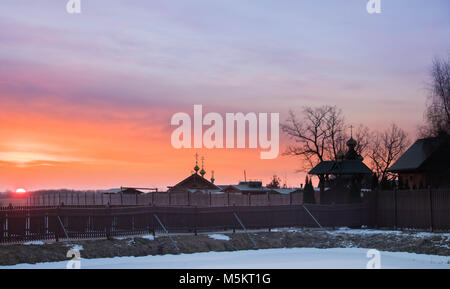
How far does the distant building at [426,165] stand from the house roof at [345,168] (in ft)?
14.0

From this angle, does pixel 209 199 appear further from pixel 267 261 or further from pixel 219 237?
pixel 267 261

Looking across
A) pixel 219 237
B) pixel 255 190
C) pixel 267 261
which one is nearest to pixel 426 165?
pixel 219 237

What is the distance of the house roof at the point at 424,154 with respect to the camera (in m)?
47.4

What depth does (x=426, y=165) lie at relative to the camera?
54.0 m

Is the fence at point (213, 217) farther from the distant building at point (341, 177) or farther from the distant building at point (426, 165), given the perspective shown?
the distant building at point (341, 177)

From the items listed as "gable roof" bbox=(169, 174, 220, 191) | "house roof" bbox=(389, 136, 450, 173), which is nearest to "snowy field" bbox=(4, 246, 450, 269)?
"house roof" bbox=(389, 136, 450, 173)

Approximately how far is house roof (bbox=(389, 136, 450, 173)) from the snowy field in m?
16.6

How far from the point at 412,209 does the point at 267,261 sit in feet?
55.2

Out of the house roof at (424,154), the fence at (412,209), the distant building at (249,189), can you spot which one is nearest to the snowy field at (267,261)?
the fence at (412,209)

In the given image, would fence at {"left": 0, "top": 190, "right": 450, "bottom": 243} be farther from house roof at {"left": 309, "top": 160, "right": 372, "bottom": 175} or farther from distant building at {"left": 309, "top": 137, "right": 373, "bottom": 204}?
house roof at {"left": 309, "top": 160, "right": 372, "bottom": 175}
